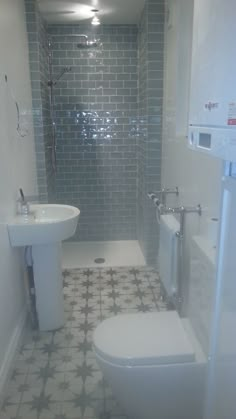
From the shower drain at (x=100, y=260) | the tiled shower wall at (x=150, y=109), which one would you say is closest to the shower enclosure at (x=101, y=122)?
the tiled shower wall at (x=150, y=109)

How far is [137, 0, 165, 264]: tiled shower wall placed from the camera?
2.84 metres

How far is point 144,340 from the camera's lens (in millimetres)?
1511

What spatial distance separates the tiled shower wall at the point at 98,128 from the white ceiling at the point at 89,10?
17 centimetres

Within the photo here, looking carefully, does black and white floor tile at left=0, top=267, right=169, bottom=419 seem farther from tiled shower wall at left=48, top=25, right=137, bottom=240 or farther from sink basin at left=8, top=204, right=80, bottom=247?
tiled shower wall at left=48, top=25, right=137, bottom=240

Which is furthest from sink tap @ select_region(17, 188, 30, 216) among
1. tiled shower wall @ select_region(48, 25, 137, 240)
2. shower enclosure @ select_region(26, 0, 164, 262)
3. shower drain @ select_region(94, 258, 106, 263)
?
tiled shower wall @ select_region(48, 25, 137, 240)

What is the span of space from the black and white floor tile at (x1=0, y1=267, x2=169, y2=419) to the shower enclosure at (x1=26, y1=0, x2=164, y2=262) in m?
0.61

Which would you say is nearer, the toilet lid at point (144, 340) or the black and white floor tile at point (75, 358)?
the toilet lid at point (144, 340)

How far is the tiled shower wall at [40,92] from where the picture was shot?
2817 mm

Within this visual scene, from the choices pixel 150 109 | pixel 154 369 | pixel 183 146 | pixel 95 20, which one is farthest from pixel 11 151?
pixel 95 20

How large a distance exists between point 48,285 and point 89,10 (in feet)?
8.11

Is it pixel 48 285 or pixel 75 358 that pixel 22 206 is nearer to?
pixel 48 285

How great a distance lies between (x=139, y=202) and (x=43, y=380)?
2222 mm

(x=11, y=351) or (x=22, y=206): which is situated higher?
(x=22, y=206)

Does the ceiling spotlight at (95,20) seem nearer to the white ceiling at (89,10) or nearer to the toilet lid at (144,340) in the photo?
the white ceiling at (89,10)
